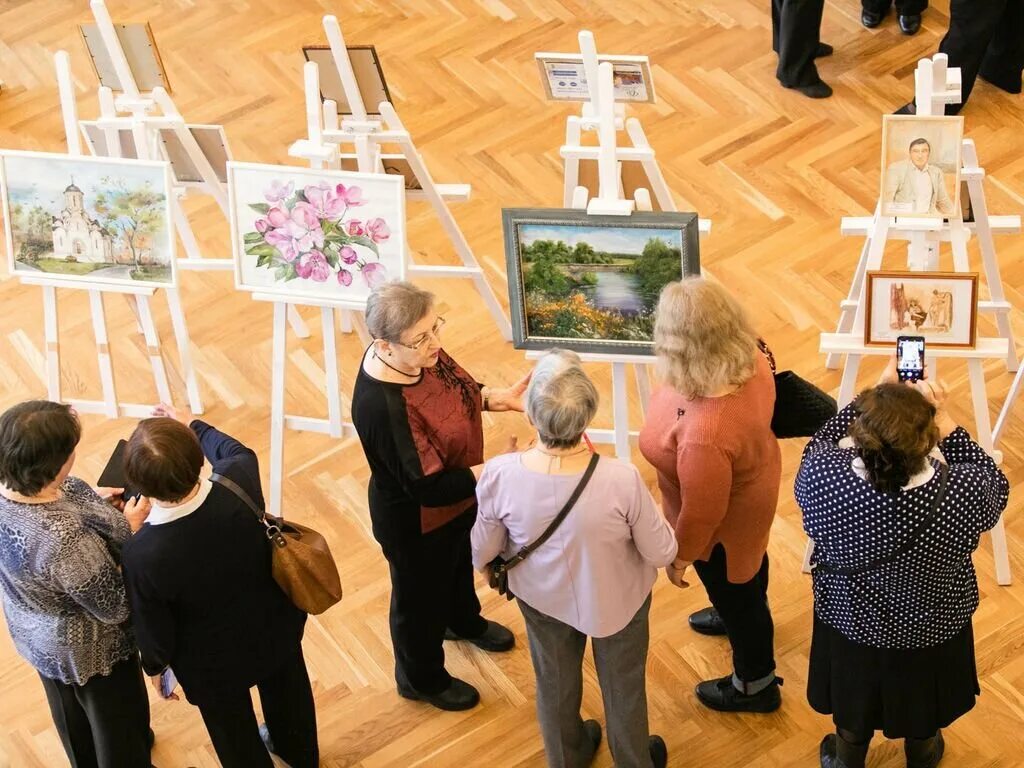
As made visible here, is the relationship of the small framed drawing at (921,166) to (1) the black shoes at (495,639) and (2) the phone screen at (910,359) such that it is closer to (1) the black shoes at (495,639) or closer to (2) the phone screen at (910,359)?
(2) the phone screen at (910,359)

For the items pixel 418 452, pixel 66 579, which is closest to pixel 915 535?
pixel 418 452

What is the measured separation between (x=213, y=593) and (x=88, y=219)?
196cm

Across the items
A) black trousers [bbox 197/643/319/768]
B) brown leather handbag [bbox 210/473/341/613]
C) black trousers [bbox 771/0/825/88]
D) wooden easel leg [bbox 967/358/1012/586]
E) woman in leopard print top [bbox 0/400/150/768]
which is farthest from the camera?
black trousers [bbox 771/0/825/88]

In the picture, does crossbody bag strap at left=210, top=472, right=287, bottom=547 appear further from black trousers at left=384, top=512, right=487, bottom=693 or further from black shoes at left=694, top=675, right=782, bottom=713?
black shoes at left=694, top=675, right=782, bottom=713

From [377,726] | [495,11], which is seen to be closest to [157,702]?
[377,726]

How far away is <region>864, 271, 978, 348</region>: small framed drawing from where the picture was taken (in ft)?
12.9

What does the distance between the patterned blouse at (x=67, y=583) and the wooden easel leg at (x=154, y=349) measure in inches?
67.5

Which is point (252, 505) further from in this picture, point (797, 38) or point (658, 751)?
point (797, 38)

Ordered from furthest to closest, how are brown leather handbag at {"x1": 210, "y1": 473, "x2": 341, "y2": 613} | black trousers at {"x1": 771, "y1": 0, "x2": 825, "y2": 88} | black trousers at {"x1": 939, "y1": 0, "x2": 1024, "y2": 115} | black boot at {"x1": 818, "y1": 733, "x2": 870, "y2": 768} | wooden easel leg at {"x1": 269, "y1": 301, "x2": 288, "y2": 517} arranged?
black trousers at {"x1": 771, "y1": 0, "x2": 825, "y2": 88}
black trousers at {"x1": 939, "y1": 0, "x2": 1024, "y2": 115}
wooden easel leg at {"x1": 269, "y1": 301, "x2": 288, "y2": 517}
black boot at {"x1": 818, "y1": 733, "x2": 870, "y2": 768}
brown leather handbag at {"x1": 210, "y1": 473, "x2": 341, "y2": 613}

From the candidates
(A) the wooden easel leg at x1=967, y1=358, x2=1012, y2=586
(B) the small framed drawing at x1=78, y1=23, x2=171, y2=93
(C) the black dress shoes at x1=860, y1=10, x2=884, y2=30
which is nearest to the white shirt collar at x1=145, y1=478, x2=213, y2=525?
(B) the small framed drawing at x1=78, y1=23, x2=171, y2=93

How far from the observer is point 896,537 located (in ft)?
10.1

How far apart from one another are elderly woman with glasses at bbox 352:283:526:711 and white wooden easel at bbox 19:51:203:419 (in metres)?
1.55

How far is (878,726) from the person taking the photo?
11.9ft

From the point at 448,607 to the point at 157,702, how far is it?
3.41 feet
